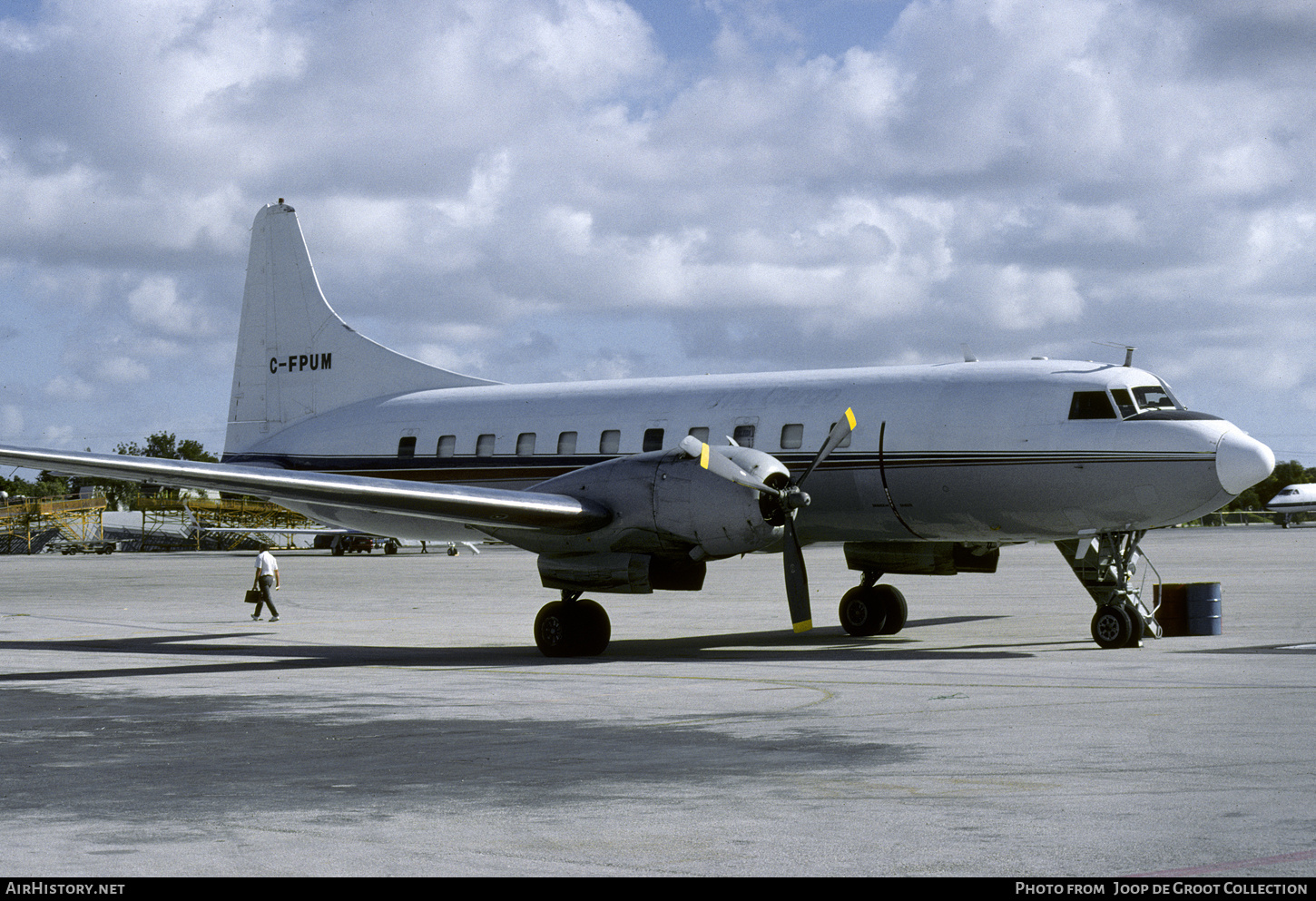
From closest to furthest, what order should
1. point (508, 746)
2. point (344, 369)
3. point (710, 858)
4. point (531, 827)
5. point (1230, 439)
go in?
point (710, 858) < point (531, 827) < point (508, 746) < point (1230, 439) < point (344, 369)

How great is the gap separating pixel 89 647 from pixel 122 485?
129 meters

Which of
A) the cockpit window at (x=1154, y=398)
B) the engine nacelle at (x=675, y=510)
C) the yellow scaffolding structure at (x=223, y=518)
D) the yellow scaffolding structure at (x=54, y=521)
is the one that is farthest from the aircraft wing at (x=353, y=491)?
the yellow scaffolding structure at (x=54, y=521)

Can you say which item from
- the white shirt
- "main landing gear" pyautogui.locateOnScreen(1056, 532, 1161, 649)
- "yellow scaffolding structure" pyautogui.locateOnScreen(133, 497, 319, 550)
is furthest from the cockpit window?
"yellow scaffolding structure" pyautogui.locateOnScreen(133, 497, 319, 550)

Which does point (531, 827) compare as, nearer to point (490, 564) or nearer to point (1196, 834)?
point (1196, 834)

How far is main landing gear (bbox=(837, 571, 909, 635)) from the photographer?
74.2ft

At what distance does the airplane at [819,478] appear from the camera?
1814 cm

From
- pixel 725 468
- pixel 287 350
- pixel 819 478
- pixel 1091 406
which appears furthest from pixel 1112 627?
pixel 287 350

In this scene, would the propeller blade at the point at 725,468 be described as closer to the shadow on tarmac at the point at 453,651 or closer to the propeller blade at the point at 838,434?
the propeller blade at the point at 838,434

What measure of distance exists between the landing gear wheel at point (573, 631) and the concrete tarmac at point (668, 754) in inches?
17.1

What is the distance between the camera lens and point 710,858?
674cm

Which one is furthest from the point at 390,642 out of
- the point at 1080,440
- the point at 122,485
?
the point at 122,485

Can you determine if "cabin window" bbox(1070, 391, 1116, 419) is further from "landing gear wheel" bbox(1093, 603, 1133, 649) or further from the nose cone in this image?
"landing gear wheel" bbox(1093, 603, 1133, 649)

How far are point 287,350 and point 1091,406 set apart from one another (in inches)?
634

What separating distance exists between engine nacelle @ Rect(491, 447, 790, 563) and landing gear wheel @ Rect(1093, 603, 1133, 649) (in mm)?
4648
